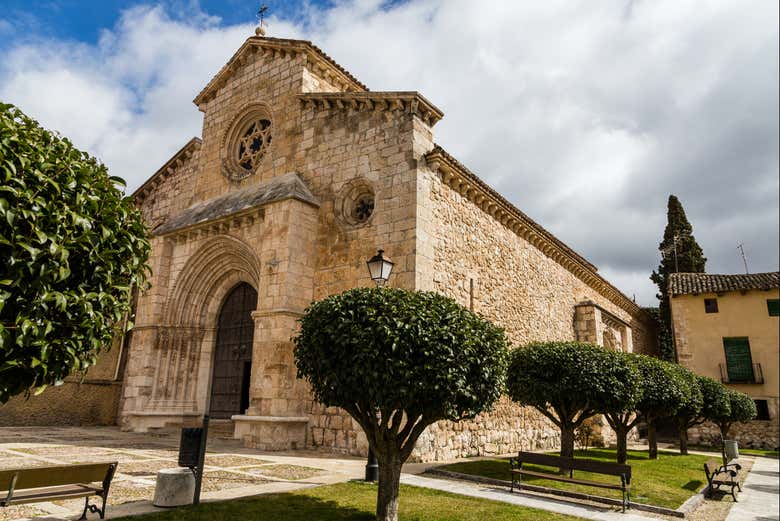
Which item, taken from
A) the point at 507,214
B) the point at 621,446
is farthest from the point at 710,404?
the point at 507,214

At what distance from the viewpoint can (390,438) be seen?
5.50m

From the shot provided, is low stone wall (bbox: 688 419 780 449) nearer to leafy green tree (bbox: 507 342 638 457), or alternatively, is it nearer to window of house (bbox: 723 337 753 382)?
window of house (bbox: 723 337 753 382)

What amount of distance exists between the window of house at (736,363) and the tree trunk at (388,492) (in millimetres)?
17338

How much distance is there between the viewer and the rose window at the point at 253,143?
1495 centimetres

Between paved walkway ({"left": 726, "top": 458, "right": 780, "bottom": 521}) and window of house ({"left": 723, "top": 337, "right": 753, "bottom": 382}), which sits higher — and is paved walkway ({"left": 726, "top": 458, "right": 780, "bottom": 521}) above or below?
below

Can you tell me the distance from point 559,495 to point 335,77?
12.7 metres

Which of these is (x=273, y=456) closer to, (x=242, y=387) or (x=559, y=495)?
(x=242, y=387)

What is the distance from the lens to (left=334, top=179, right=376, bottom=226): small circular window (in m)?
12.0

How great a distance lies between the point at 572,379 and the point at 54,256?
873 cm

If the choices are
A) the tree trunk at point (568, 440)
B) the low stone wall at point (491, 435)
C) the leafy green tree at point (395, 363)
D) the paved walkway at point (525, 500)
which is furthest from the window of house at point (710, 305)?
the leafy green tree at point (395, 363)

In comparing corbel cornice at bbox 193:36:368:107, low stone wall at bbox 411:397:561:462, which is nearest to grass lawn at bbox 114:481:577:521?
low stone wall at bbox 411:397:561:462

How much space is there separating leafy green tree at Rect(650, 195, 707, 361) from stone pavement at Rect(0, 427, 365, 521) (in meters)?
25.7

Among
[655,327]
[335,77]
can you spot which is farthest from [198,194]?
[655,327]

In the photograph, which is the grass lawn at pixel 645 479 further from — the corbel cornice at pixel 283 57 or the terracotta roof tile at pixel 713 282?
the corbel cornice at pixel 283 57
